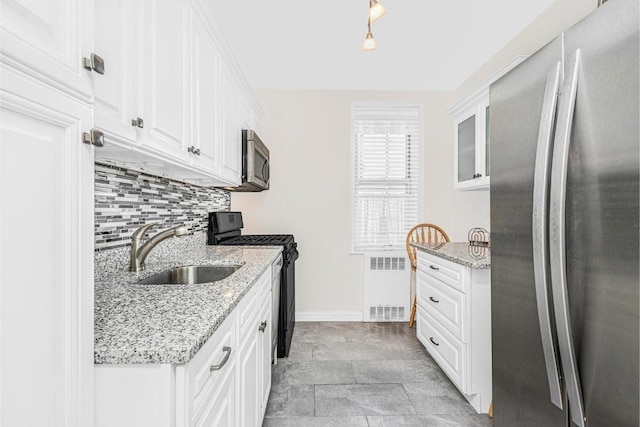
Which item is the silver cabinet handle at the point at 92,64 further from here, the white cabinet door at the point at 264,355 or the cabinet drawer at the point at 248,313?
the white cabinet door at the point at 264,355

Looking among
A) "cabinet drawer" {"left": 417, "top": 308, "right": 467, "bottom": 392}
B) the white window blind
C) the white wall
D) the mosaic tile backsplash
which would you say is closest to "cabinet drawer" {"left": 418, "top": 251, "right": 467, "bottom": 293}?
"cabinet drawer" {"left": 417, "top": 308, "right": 467, "bottom": 392}

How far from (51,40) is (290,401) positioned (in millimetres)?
2106

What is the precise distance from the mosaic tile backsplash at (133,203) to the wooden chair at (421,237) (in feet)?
6.86

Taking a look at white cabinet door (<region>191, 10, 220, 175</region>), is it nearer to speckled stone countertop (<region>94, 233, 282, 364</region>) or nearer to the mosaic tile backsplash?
the mosaic tile backsplash

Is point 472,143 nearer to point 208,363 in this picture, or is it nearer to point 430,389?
point 430,389

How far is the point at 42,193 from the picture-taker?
1.67ft

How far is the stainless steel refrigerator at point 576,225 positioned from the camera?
68 cm

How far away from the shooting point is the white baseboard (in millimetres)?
3535

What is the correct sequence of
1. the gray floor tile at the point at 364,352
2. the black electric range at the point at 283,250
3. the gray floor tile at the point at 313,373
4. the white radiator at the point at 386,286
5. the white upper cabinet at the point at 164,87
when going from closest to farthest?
the white upper cabinet at the point at 164,87 < the gray floor tile at the point at 313,373 < the black electric range at the point at 283,250 < the gray floor tile at the point at 364,352 < the white radiator at the point at 386,286

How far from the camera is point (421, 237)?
3533mm

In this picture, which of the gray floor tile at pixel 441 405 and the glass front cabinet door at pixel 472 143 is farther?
the glass front cabinet door at pixel 472 143

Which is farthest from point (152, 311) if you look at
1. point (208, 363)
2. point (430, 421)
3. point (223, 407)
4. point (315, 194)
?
point (315, 194)

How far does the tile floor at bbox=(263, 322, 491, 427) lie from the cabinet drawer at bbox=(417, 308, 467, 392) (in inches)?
5.6

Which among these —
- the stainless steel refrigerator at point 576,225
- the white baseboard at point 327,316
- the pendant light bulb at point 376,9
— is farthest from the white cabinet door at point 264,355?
the white baseboard at point 327,316
